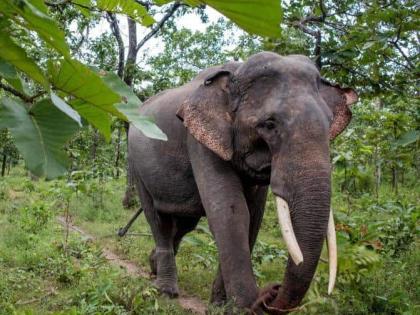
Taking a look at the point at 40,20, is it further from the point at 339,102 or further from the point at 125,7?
the point at 339,102

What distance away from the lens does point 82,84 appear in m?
0.41

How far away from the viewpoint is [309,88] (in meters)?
3.19

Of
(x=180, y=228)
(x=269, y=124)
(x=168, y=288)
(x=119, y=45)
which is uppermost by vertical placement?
(x=119, y=45)

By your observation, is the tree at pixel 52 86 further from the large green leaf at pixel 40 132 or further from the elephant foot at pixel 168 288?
the elephant foot at pixel 168 288

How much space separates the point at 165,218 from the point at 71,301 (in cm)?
120

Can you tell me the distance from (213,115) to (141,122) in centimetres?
302

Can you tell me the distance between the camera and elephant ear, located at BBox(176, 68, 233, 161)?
3.38m

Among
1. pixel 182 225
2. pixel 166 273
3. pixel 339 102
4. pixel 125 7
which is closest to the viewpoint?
pixel 125 7

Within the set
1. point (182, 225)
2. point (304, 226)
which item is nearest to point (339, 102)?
point (304, 226)

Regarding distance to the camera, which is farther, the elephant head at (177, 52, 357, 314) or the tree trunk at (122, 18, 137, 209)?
the tree trunk at (122, 18, 137, 209)

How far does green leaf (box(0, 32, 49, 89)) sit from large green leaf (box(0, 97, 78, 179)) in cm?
2

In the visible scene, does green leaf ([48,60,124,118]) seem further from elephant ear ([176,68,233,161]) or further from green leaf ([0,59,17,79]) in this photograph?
elephant ear ([176,68,233,161])

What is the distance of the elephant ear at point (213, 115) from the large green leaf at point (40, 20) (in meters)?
2.99

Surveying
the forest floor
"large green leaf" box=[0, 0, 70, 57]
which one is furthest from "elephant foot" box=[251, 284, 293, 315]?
"large green leaf" box=[0, 0, 70, 57]
